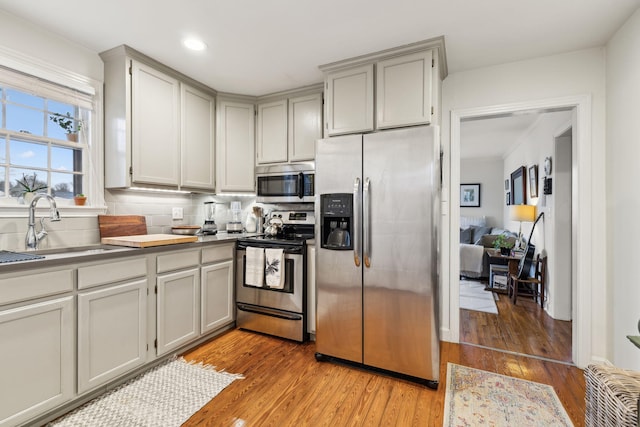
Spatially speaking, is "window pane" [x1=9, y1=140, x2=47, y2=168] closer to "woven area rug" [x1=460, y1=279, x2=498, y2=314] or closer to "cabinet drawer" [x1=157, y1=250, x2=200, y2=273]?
"cabinet drawer" [x1=157, y1=250, x2=200, y2=273]

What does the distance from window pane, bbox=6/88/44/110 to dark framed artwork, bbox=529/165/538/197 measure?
18.0 ft

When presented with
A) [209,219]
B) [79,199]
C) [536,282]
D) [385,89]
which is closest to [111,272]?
[79,199]

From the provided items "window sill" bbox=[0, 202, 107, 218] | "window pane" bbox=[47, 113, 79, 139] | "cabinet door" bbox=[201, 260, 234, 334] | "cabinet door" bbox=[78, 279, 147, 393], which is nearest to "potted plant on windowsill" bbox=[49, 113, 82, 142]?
"window pane" bbox=[47, 113, 79, 139]

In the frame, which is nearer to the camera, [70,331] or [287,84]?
[70,331]

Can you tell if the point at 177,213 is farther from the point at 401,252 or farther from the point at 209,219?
the point at 401,252

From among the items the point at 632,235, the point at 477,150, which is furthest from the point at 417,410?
the point at 477,150

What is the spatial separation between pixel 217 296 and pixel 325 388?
1295mm

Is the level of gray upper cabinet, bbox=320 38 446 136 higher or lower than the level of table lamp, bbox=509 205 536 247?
higher

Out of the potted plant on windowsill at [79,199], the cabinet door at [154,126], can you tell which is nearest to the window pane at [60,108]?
the cabinet door at [154,126]

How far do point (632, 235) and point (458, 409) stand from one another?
1566 mm

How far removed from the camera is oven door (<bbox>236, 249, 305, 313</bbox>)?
2.70 metres

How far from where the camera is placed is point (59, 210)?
219cm

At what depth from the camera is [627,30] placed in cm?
198

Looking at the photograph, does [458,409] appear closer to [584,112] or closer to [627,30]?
[584,112]
